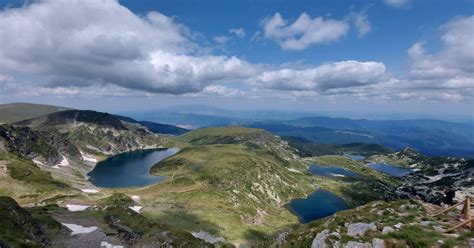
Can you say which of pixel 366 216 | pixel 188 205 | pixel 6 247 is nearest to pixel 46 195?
pixel 188 205

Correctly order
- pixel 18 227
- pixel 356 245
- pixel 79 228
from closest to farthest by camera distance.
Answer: pixel 356 245 < pixel 18 227 < pixel 79 228

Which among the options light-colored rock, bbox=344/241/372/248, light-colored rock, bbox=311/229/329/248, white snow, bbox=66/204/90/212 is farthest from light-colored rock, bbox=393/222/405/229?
white snow, bbox=66/204/90/212

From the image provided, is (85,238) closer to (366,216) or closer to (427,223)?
(366,216)

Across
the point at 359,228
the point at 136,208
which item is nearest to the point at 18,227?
the point at 359,228

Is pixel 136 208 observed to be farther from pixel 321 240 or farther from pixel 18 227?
pixel 321 240

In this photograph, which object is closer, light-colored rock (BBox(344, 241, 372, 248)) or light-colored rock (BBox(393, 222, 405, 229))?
light-colored rock (BBox(344, 241, 372, 248))

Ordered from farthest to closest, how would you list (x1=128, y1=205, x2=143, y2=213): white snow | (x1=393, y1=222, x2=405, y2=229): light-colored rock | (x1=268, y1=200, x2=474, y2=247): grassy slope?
1. (x1=128, y1=205, x2=143, y2=213): white snow
2. (x1=393, y1=222, x2=405, y2=229): light-colored rock
3. (x1=268, y1=200, x2=474, y2=247): grassy slope

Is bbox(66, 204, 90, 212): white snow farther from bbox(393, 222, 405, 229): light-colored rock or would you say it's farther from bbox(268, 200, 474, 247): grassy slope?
bbox(393, 222, 405, 229): light-colored rock
